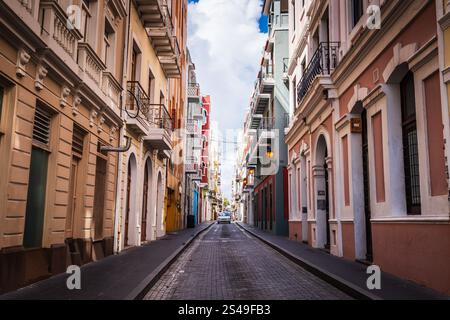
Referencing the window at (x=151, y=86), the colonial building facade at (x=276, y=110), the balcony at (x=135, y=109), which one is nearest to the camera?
the balcony at (x=135, y=109)

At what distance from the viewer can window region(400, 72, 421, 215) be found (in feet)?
27.7

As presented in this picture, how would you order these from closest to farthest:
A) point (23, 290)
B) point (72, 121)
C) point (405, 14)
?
point (23, 290) < point (405, 14) < point (72, 121)

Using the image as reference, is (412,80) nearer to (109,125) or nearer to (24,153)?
(24,153)

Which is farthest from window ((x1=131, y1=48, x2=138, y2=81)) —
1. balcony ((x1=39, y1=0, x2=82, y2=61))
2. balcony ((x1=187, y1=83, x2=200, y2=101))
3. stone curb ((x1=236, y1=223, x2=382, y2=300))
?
balcony ((x1=187, y1=83, x2=200, y2=101))

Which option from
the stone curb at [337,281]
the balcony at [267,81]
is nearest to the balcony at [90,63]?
the stone curb at [337,281]

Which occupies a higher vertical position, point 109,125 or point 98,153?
point 109,125

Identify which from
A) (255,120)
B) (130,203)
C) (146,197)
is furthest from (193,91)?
(130,203)

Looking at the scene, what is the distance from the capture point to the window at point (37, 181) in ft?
25.8

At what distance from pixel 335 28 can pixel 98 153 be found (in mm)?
8280

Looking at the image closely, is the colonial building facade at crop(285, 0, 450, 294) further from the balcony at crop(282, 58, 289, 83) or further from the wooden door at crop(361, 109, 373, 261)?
the balcony at crop(282, 58, 289, 83)

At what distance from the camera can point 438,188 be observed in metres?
7.19

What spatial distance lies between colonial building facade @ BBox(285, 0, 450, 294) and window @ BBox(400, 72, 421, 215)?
21mm

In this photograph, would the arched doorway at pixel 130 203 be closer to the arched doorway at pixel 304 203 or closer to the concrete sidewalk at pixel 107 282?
the concrete sidewalk at pixel 107 282

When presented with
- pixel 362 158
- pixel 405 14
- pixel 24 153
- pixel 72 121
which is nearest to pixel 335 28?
pixel 362 158
